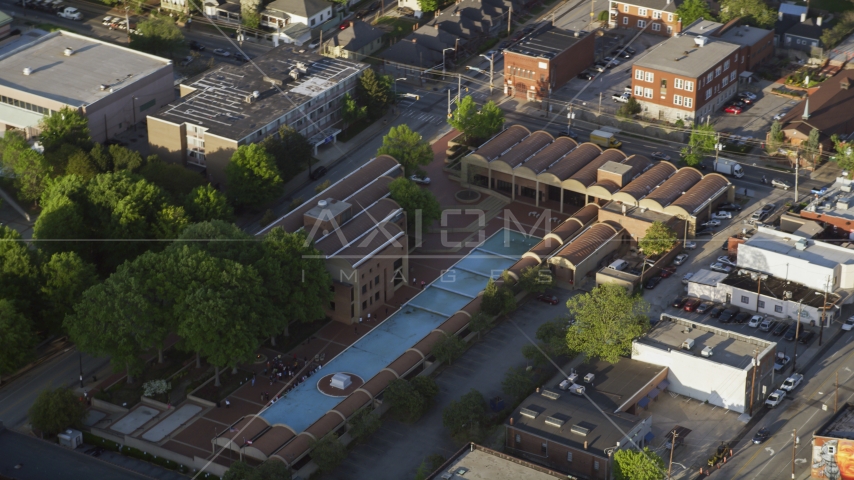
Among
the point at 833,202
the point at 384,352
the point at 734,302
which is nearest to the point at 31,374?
the point at 384,352

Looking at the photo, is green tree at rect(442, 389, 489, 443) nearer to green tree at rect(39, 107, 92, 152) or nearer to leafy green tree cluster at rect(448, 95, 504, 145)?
leafy green tree cluster at rect(448, 95, 504, 145)

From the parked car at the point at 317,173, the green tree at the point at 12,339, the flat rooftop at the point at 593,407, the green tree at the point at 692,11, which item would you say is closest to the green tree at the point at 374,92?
the parked car at the point at 317,173

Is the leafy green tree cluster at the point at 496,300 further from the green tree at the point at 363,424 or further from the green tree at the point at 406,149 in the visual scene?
the green tree at the point at 406,149

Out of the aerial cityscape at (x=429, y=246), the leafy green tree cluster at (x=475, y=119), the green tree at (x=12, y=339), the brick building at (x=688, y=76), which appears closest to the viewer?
the aerial cityscape at (x=429, y=246)

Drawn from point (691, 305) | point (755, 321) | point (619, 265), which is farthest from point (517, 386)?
point (755, 321)

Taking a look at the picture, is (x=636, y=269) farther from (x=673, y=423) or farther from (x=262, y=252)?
(x=262, y=252)

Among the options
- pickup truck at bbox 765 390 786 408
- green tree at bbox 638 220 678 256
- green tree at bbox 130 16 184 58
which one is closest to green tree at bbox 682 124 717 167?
green tree at bbox 638 220 678 256
